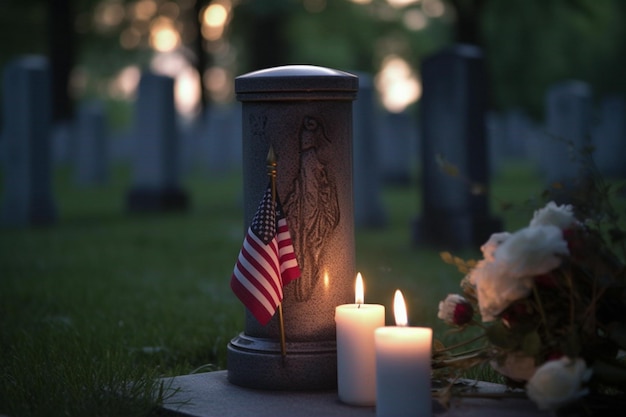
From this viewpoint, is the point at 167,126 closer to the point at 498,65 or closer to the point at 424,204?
the point at 424,204

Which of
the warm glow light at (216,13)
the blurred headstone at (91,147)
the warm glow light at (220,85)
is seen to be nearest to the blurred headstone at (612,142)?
the warm glow light at (216,13)

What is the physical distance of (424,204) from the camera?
453 inches

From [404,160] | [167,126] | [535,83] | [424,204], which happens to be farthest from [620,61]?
[424,204]

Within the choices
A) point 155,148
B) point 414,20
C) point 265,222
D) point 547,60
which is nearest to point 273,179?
point 265,222

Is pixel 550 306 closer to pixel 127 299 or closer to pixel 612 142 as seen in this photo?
pixel 127 299

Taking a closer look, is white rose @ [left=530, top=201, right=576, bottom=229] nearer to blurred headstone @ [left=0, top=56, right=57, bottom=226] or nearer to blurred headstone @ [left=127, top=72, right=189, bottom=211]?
blurred headstone @ [left=0, top=56, right=57, bottom=226]

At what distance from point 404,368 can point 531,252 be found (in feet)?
2.07

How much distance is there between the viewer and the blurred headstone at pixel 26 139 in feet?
47.3

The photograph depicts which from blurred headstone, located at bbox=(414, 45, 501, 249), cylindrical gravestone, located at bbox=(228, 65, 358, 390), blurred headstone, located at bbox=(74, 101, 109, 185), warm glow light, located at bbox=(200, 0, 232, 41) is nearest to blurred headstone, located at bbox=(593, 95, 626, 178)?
warm glow light, located at bbox=(200, 0, 232, 41)

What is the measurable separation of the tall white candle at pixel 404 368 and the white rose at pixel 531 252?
393mm

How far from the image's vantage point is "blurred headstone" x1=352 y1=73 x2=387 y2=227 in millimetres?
13516

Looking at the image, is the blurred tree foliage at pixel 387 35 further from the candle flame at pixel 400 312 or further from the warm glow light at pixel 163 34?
the candle flame at pixel 400 312

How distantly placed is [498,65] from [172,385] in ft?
96.1

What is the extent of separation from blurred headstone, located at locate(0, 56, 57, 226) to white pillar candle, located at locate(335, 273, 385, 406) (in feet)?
35.8
